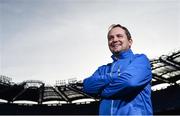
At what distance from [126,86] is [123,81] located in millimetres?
52

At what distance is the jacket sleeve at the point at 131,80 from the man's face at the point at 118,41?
0.18 metres

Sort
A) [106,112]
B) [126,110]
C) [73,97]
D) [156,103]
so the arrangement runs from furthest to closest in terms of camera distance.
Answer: [73,97] < [156,103] < [106,112] < [126,110]

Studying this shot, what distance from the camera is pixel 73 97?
33.4 m

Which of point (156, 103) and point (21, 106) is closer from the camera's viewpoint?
point (156, 103)

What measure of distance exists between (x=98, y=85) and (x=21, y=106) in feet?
107

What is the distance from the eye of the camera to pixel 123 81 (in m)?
2.27

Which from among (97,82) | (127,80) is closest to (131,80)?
(127,80)

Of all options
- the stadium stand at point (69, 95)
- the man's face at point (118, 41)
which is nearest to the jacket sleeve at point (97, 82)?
the man's face at point (118, 41)

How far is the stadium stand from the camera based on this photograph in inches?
1111

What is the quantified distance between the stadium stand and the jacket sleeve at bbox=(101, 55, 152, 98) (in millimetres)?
25029

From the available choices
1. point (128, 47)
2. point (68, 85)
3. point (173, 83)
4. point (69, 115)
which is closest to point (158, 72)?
point (173, 83)

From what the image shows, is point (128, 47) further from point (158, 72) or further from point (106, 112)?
point (158, 72)

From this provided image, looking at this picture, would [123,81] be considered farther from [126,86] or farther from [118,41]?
[118,41]

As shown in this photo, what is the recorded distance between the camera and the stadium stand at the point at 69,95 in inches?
1111
